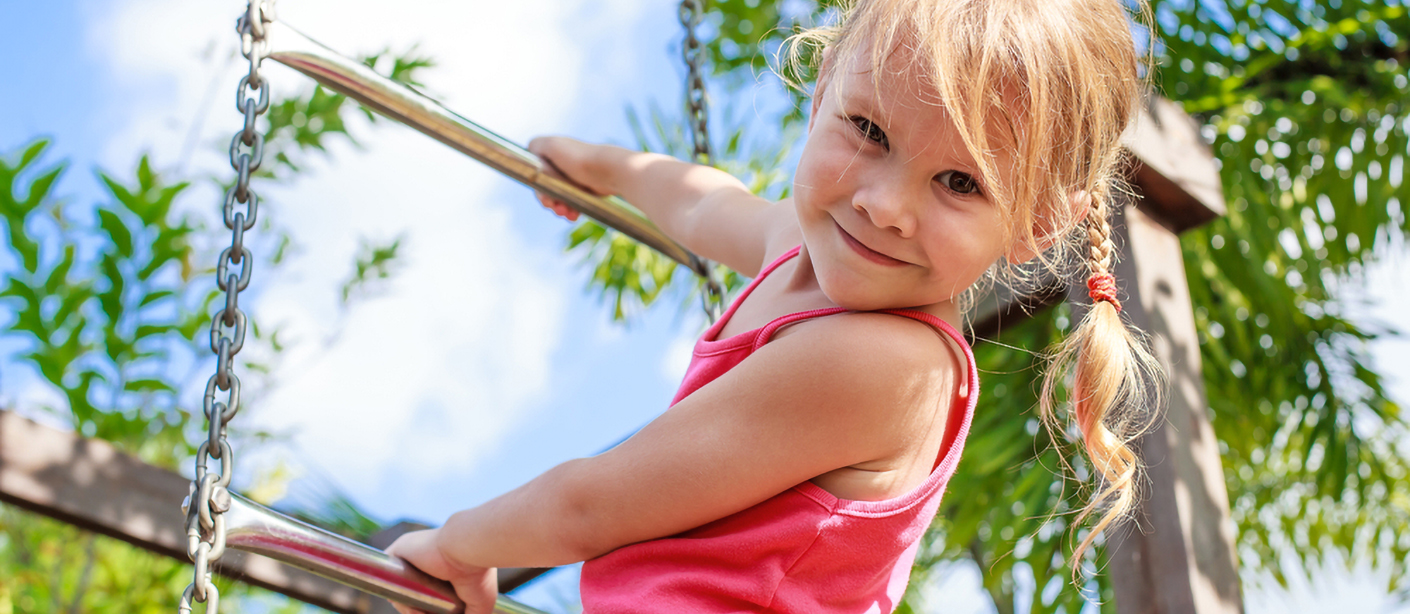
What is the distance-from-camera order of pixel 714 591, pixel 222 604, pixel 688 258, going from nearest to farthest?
Answer: pixel 714 591 → pixel 688 258 → pixel 222 604

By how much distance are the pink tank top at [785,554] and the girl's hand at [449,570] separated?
182 mm

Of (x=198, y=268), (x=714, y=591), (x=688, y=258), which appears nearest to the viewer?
(x=714, y=591)

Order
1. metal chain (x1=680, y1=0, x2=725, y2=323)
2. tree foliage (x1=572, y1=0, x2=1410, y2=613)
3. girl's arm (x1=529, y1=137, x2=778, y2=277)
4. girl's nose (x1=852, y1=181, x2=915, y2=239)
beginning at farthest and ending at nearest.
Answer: tree foliage (x1=572, y1=0, x2=1410, y2=613) → metal chain (x1=680, y1=0, x2=725, y2=323) → girl's arm (x1=529, y1=137, x2=778, y2=277) → girl's nose (x1=852, y1=181, x2=915, y2=239)

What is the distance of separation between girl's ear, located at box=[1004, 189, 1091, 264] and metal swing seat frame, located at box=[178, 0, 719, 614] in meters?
0.56

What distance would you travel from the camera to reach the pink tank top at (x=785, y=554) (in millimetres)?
737

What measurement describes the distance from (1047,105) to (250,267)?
0.60 m

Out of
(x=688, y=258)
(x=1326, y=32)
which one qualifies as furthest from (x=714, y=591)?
(x=1326, y=32)

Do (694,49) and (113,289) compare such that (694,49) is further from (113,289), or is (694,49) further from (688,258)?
(113,289)

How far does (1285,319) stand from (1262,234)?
220 millimetres

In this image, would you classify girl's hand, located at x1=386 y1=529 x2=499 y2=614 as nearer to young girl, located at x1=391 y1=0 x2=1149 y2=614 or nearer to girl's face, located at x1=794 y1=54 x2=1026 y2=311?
young girl, located at x1=391 y1=0 x2=1149 y2=614

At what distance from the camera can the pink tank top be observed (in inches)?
29.0

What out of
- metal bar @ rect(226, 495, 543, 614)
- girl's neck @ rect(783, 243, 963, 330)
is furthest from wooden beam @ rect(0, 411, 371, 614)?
girl's neck @ rect(783, 243, 963, 330)

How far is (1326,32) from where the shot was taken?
108 inches

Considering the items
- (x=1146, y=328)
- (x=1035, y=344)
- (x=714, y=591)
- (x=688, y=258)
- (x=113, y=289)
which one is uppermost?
(x=113, y=289)
